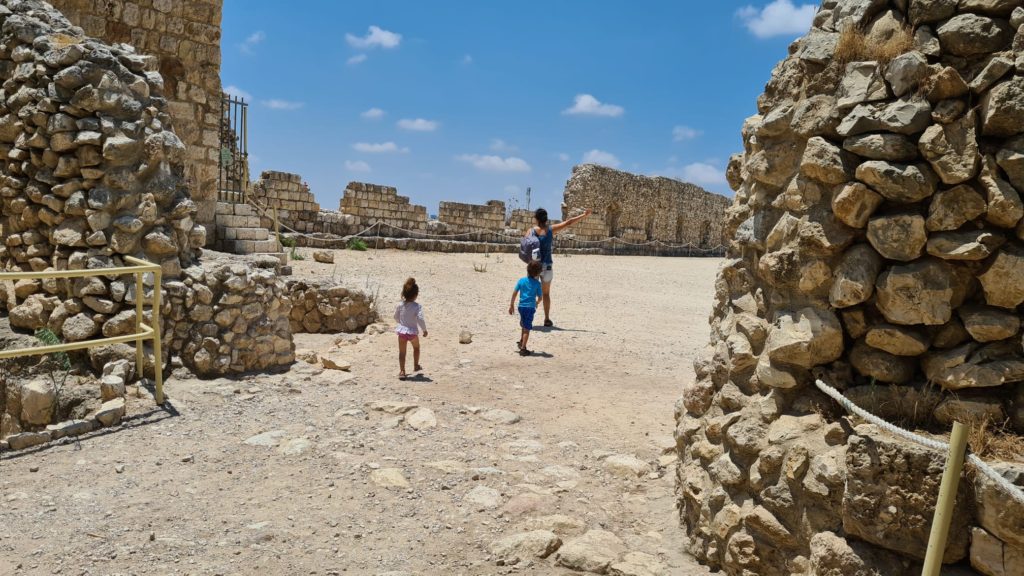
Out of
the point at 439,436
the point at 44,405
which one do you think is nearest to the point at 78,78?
the point at 44,405

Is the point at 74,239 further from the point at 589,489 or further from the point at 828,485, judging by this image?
the point at 828,485

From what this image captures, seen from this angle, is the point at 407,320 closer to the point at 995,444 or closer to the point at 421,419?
the point at 421,419

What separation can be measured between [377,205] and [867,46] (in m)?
17.7

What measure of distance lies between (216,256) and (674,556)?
5680 mm

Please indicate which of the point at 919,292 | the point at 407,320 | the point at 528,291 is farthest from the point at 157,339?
the point at 919,292

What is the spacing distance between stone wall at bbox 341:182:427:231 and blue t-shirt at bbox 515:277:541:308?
39.2 ft

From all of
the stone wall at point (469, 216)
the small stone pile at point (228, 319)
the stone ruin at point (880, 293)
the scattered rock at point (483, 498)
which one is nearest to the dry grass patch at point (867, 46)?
the stone ruin at point (880, 293)

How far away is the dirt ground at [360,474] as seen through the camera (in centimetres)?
344

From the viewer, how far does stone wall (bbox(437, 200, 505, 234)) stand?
2178 cm

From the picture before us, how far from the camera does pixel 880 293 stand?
2.69m

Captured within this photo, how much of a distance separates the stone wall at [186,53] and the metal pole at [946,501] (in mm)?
8376

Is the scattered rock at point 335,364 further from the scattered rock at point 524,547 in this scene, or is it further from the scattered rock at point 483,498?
the scattered rock at point 524,547

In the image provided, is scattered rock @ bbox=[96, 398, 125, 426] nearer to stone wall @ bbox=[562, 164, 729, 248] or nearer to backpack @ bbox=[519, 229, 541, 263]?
backpack @ bbox=[519, 229, 541, 263]

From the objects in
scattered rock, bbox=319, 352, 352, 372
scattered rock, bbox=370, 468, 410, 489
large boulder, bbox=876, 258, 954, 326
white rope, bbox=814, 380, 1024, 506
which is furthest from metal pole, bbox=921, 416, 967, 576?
scattered rock, bbox=319, 352, 352, 372
